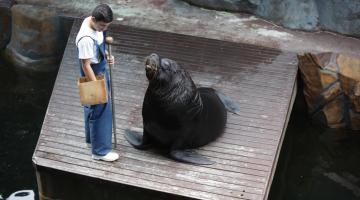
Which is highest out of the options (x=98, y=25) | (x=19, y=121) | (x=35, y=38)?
(x=98, y=25)

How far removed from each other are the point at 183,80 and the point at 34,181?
7.36ft

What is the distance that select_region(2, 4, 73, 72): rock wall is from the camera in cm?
796

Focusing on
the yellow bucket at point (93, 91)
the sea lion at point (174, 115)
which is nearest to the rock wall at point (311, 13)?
the sea lion at point (174, 115)

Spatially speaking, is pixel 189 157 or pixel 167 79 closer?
pixel 167 79

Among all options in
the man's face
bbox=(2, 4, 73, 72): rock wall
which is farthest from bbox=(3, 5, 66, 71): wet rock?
the man's face

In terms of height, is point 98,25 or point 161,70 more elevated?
point 98,25

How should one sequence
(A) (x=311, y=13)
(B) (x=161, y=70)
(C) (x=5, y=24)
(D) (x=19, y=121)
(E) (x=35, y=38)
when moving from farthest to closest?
(C) (x=5, y=24) < (E) (x=35, y=38) < (A) (x=311, y=13) < (D) (x=19, y=121) < (B) (x=161, y=70)

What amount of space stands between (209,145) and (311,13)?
9.36 ft

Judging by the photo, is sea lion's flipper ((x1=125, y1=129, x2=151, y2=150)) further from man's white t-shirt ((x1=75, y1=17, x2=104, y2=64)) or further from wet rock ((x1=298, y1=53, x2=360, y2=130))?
wet rock ((x1=298, y1=53, x2=360, y2=130))

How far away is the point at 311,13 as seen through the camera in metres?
7.80

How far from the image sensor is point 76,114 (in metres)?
6.27

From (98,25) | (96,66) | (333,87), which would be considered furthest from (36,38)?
(333,87)

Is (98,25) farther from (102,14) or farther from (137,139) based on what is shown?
(137,139)

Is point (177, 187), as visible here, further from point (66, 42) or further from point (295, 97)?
point (66, 42)
